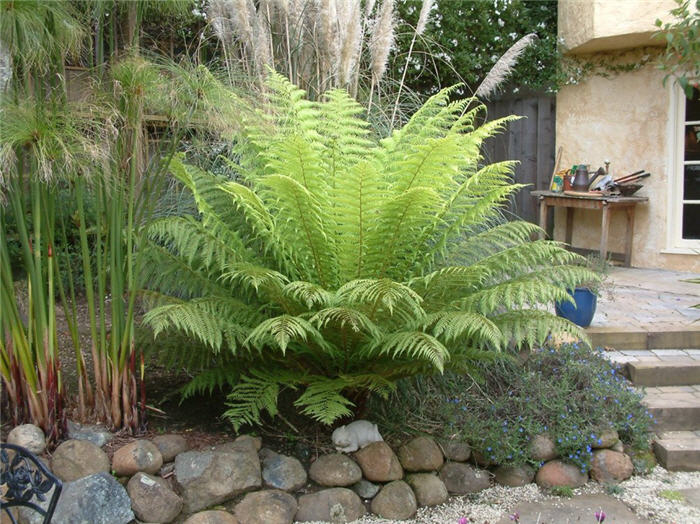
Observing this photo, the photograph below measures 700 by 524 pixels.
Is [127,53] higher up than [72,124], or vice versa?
[127,53]

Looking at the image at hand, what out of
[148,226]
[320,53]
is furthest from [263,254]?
[320,53]

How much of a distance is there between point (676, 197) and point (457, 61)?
89.3 inches

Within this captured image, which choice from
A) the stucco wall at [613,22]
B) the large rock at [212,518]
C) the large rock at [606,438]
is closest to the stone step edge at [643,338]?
the large rock at [606,438]

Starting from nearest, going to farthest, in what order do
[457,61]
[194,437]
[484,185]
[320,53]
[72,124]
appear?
[72,124] → [194,437] → [484,185] → [320,53] → [457,61]

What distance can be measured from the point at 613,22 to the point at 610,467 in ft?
12.9

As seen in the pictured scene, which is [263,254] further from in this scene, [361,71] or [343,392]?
[361,71]

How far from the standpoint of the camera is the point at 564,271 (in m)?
2.59

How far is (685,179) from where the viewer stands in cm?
583

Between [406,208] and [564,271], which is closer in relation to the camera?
[406,208]

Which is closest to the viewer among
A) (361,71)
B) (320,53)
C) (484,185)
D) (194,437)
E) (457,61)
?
(194,437)

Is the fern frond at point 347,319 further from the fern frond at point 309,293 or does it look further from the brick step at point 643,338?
the brick step at point 643,338

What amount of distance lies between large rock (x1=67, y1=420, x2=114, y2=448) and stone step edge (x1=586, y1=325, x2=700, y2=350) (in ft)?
8.05

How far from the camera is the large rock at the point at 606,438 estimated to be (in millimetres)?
2740

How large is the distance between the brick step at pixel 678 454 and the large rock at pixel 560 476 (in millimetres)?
401
